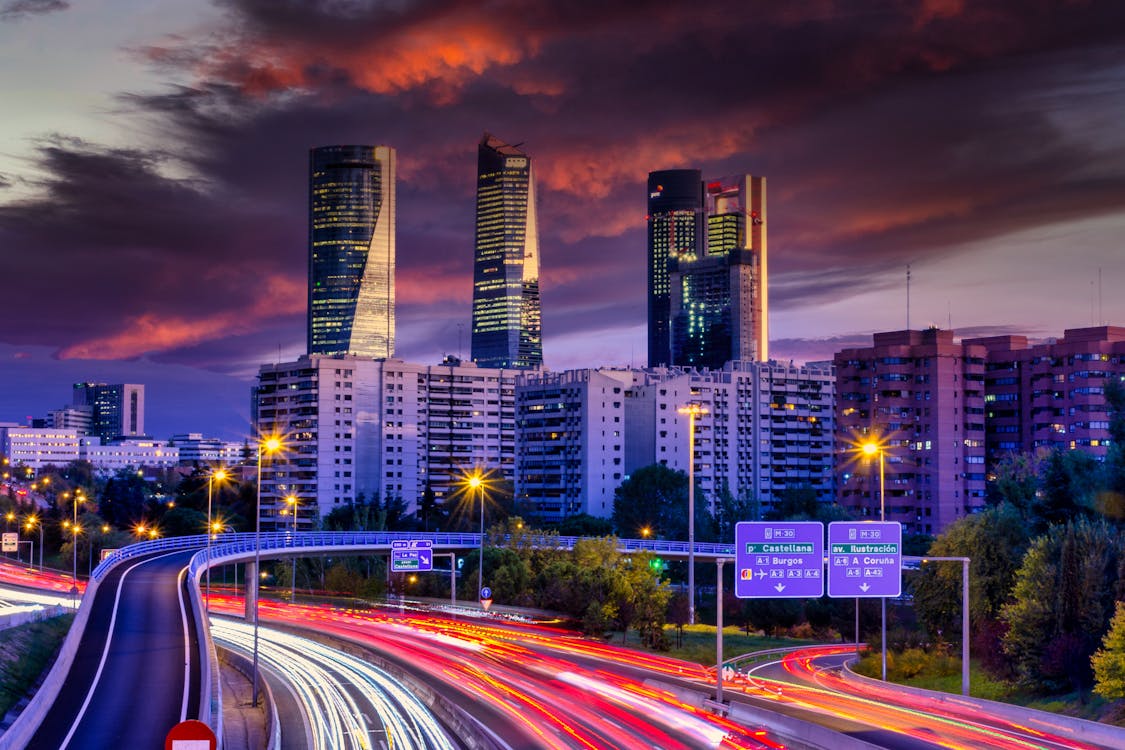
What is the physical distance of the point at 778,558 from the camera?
153 ft

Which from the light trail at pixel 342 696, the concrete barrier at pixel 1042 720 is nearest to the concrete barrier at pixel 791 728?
the concrete barrier at pixel 1042 720

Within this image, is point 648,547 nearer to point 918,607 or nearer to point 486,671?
point 918,607

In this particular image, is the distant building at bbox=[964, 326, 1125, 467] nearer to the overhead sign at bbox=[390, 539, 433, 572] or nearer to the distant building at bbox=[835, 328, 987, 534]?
the distant building at bbox=[835, 328, 987, 534]

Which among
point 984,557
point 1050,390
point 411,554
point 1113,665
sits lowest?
point 411,554

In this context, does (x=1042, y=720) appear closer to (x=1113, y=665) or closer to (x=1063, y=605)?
(x=1113, y=665)

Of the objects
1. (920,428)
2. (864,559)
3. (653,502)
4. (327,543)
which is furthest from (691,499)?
(653,502)

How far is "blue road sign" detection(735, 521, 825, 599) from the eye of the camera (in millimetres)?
46281

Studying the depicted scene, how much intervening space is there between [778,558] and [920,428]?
114542mm

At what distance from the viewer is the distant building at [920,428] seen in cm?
15150

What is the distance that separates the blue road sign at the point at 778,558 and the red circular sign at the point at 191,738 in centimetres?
3360

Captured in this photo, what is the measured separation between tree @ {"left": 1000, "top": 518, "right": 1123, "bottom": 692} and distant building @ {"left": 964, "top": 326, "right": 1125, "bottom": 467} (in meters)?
101

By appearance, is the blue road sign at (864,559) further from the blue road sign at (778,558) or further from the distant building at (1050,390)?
the distant building at (1050,390)

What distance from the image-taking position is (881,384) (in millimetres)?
157125

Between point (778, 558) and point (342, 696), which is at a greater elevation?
point (778, 558)
